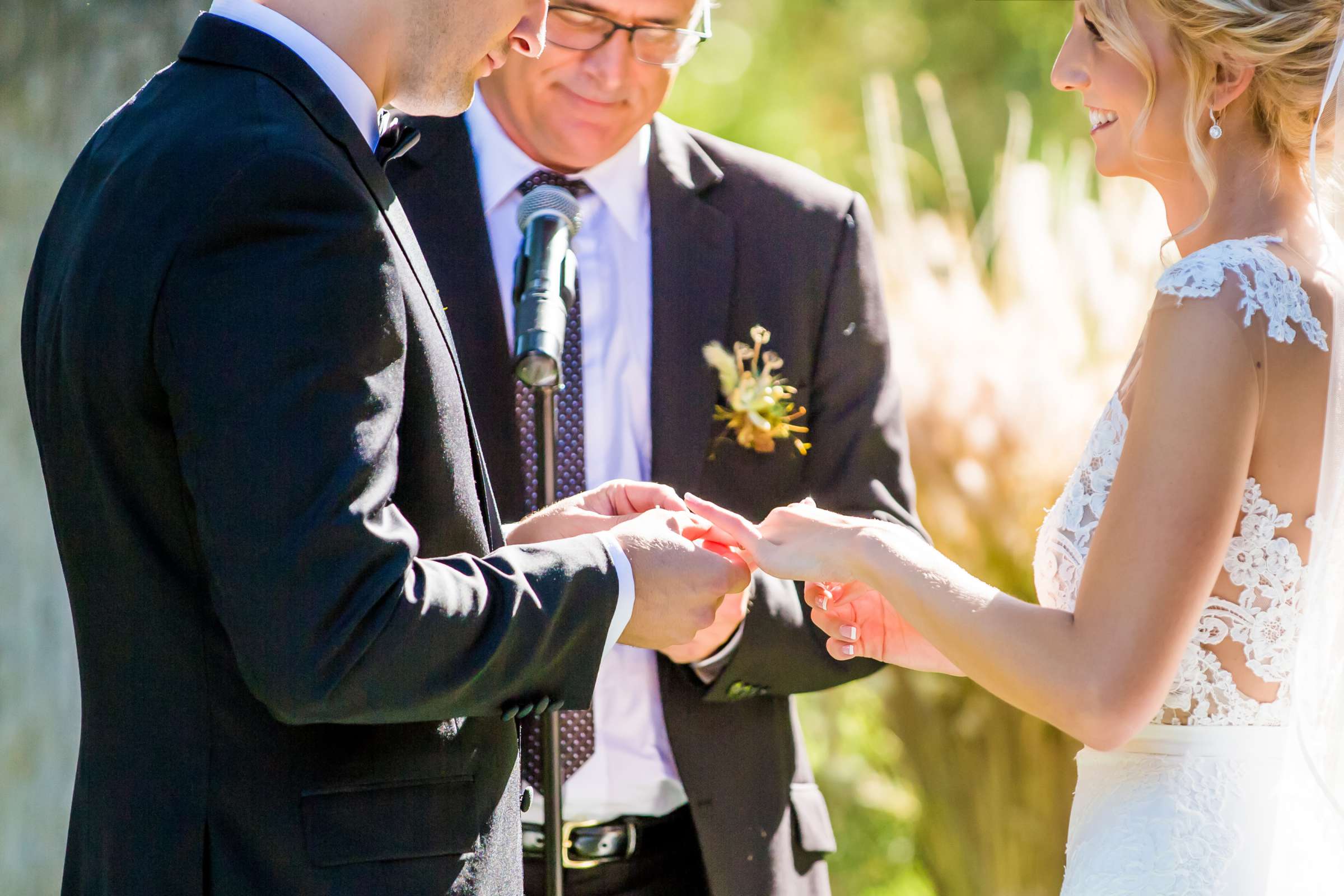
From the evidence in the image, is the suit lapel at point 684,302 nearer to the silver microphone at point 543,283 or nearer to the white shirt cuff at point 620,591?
the silver microphone at point 543,283

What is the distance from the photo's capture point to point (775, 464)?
2967 millimetres

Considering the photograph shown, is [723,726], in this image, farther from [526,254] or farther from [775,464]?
[526,254]

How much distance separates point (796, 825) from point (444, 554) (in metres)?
1.25

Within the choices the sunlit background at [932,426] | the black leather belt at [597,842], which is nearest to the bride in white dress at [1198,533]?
the black leather belt at [597,842]

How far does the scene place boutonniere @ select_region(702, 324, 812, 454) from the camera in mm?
2881

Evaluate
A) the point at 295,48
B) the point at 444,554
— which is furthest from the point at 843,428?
the point at 295,48

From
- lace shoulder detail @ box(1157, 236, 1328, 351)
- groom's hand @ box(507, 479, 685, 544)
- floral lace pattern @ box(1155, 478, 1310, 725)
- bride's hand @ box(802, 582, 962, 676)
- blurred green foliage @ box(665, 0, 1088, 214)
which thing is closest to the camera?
lace shoulder detail @ box(1157, 236, 1328, 351)

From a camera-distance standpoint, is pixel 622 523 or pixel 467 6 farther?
pixel 622 523

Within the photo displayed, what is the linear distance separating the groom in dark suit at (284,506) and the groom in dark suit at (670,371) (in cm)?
74

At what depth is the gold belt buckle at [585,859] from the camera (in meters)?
2.78

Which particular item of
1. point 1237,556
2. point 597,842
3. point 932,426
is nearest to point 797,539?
point 1237,556

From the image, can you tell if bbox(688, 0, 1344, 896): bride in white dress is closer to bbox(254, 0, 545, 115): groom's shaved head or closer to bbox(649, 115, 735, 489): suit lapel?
bbox(649, 115, 735, 489): suit lapel

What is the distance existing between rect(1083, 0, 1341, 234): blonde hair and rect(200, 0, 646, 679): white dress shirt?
1.16 m

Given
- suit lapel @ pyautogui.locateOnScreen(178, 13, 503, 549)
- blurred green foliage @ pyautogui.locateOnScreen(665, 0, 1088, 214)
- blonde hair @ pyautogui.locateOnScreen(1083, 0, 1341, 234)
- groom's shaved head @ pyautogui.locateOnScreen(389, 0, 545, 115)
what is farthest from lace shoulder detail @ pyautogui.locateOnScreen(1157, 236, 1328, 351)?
blurred green foliage @ pyautogui.locateOnScreen(665, 0, 1088, 214)
